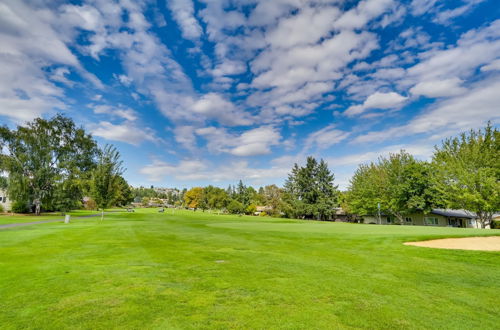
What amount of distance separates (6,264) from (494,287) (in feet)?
50.2

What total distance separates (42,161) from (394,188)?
249 ft

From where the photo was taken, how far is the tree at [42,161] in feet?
148

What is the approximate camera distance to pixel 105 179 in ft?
112

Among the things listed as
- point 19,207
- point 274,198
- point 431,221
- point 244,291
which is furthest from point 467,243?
point 274,198

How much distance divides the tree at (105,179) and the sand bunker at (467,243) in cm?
3625

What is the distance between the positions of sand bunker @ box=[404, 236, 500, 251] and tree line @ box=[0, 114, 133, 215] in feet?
147

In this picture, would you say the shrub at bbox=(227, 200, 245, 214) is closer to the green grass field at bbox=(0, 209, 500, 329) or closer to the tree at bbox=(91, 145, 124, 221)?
the tree at bbox=(91, 145, 124, 221)

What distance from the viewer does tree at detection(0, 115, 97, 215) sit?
45.2 m

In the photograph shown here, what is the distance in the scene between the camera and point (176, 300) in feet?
16.9

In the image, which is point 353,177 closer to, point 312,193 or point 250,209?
point 312,193

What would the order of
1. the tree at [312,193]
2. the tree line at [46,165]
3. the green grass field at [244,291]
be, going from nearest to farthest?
the green grass field at [244,291] < the tree line at [46,165] < the tree at [312,193]

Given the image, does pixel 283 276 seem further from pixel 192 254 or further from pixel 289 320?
pixel 192 254

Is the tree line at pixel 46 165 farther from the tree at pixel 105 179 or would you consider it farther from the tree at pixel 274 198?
the tree at pixel 274 198

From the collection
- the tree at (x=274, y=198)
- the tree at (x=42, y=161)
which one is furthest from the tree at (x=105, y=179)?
the tree at (x=274, y=198)
